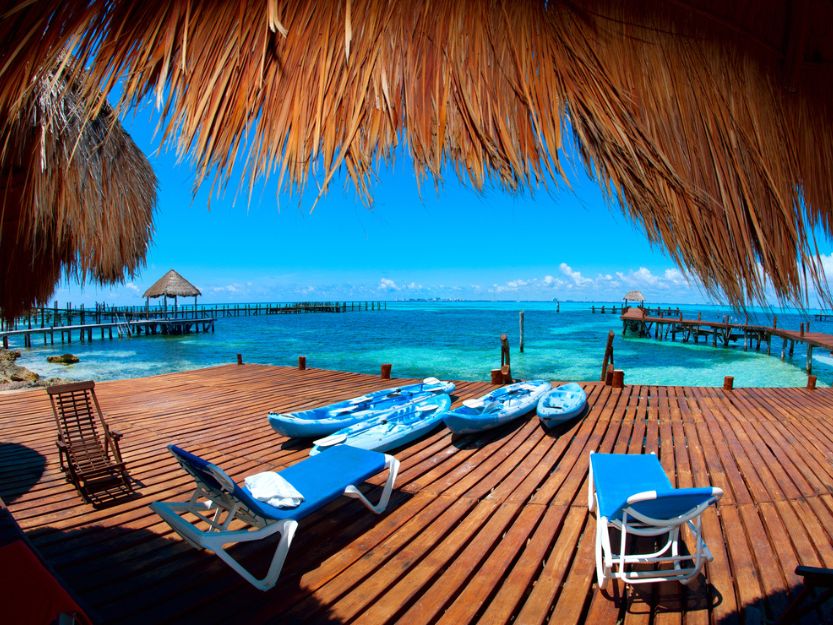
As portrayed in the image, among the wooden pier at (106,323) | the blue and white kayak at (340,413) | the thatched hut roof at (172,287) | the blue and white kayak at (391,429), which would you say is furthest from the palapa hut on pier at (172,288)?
the blue and white kayak at (391,429)

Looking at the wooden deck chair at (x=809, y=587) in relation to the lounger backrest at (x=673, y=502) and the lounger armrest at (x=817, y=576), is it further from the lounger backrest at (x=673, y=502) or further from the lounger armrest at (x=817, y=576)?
the lounger backrest at (x=673, y=502)

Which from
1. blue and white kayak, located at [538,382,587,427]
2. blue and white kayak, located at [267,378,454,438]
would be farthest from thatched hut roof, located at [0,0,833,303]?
blue and white kayak, located at [538,382,587,427]

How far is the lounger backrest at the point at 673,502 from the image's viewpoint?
2.62 m

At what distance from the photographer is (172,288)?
34031mm

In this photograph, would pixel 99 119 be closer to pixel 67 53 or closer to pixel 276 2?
pixel 67 53

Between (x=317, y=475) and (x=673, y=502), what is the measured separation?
259cm

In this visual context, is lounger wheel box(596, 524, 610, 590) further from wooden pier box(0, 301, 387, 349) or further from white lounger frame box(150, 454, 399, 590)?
wooden pier box(0, 301, 387, 349)

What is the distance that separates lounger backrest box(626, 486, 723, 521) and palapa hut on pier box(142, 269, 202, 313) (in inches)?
1450

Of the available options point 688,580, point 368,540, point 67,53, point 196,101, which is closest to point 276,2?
point 196,101

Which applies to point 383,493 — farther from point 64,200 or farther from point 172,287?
point 172,287

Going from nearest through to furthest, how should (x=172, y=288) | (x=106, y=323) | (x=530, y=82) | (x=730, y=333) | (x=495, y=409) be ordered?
(x=530, y=82) → (x=495, y=409) → (x=730, y=333) → (x=172, y=288) → (x=106, y=323)

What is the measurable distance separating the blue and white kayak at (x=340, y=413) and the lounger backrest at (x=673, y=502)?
3787 millimetres

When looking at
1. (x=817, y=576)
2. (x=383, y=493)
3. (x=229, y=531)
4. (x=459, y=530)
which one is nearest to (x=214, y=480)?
(x=229, y=531)

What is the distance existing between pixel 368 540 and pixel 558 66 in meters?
3.33
